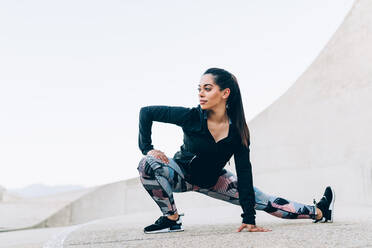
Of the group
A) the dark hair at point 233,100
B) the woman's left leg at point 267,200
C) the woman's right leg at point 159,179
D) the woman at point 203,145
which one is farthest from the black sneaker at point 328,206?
the woman's right leg at point 159,179

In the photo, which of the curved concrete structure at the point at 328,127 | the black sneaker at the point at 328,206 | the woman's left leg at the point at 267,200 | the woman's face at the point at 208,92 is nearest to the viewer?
the woman's face at the point at 208,92

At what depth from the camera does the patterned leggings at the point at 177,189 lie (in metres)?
3.41

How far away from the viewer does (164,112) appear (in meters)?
3.36

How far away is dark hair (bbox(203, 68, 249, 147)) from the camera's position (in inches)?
130

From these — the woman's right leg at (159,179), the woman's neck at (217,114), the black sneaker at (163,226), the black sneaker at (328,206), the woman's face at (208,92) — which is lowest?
the black sneaker at (163,226)

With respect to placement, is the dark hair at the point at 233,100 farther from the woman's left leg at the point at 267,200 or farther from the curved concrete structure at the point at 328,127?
the curved concrete structure at the point at 328,127

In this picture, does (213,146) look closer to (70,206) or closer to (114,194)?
(114,194)

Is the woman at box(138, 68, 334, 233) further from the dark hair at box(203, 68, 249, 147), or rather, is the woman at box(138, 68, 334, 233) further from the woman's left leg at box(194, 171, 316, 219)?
the woman's left leg at box(194, 171, 316, 219)

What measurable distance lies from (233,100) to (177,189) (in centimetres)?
91

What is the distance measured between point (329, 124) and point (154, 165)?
6.87 metres

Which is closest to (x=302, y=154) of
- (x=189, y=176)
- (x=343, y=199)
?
(x=343, y=199)

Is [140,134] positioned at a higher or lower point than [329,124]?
lower

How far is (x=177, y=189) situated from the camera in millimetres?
3619

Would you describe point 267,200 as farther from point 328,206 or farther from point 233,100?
point 233,100
